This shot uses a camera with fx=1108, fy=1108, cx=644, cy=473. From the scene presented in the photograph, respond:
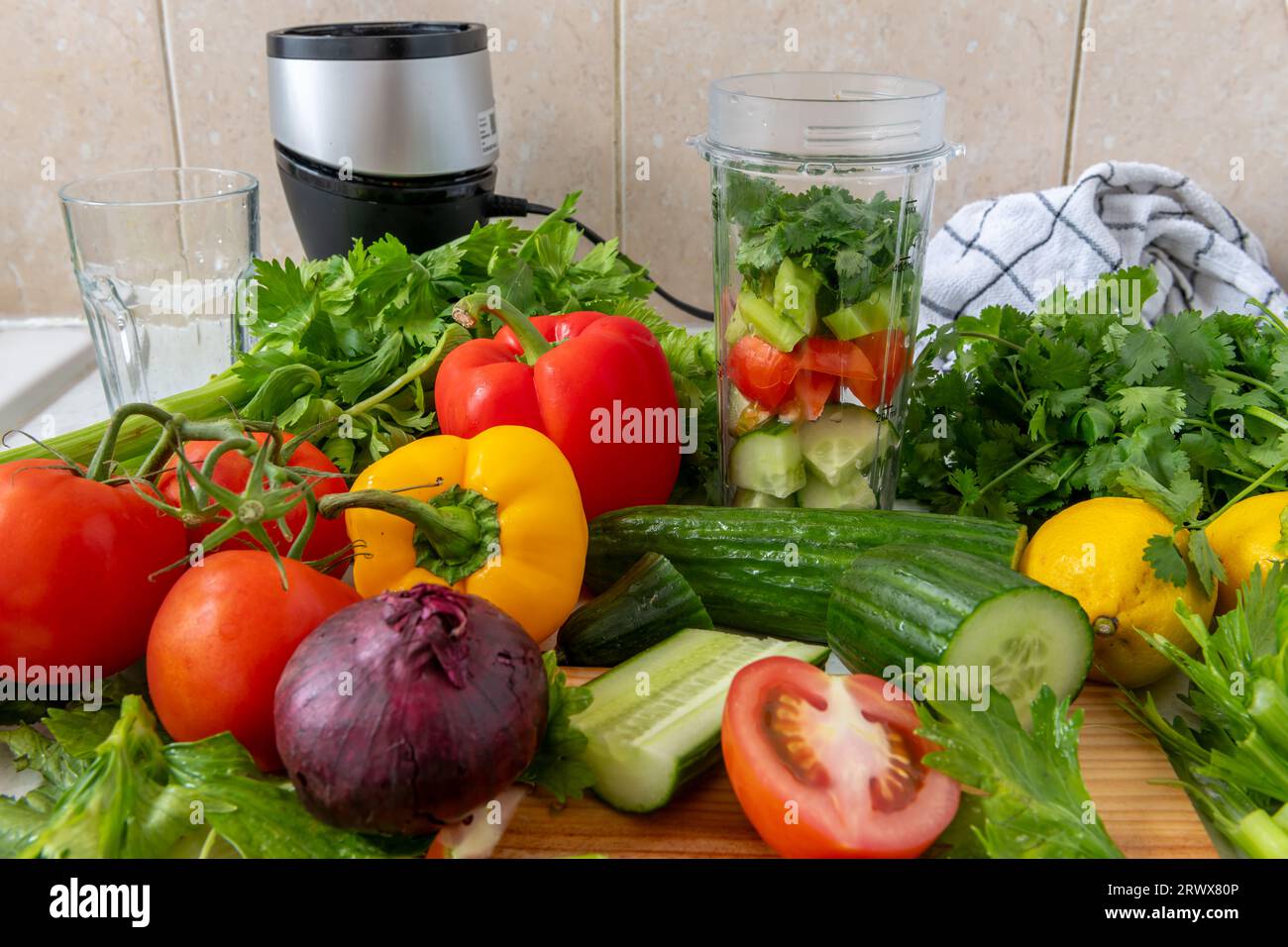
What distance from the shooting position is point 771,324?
2.81 ft

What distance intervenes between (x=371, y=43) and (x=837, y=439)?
2.10ft

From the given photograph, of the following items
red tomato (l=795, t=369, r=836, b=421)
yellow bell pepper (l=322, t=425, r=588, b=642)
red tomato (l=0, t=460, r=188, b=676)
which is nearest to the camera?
red tomato (l=0, t=460, r=188, b=676)

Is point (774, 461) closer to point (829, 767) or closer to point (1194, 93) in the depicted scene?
point (829, 767)

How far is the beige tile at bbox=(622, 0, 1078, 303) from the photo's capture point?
1343 mm

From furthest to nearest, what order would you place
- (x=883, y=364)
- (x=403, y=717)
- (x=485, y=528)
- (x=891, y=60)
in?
(x=891, y=60) < (x=883, y=364) < (x=485, y=528) < (x=403, y=717)

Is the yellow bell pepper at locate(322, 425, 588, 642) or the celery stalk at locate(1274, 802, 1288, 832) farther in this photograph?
the yellow bell pepper at locate(322, 425, 588, 642)

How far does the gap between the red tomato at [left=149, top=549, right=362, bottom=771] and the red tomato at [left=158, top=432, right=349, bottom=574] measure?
0.05 metres

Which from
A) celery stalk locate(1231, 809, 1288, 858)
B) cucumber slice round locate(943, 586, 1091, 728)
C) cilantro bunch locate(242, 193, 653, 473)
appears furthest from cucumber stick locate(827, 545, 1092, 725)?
cilantro bunch locate(242, 193, 653, 473)

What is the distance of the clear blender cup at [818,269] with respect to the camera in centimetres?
83

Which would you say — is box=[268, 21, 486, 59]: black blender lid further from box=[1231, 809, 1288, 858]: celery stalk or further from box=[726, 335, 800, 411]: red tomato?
box=[1231, 809, 1288, 858]: celery stalk

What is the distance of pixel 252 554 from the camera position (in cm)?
67

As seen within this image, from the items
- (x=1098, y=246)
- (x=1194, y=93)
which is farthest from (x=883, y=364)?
(x=1194, y=93)

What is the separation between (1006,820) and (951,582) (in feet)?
0.58
